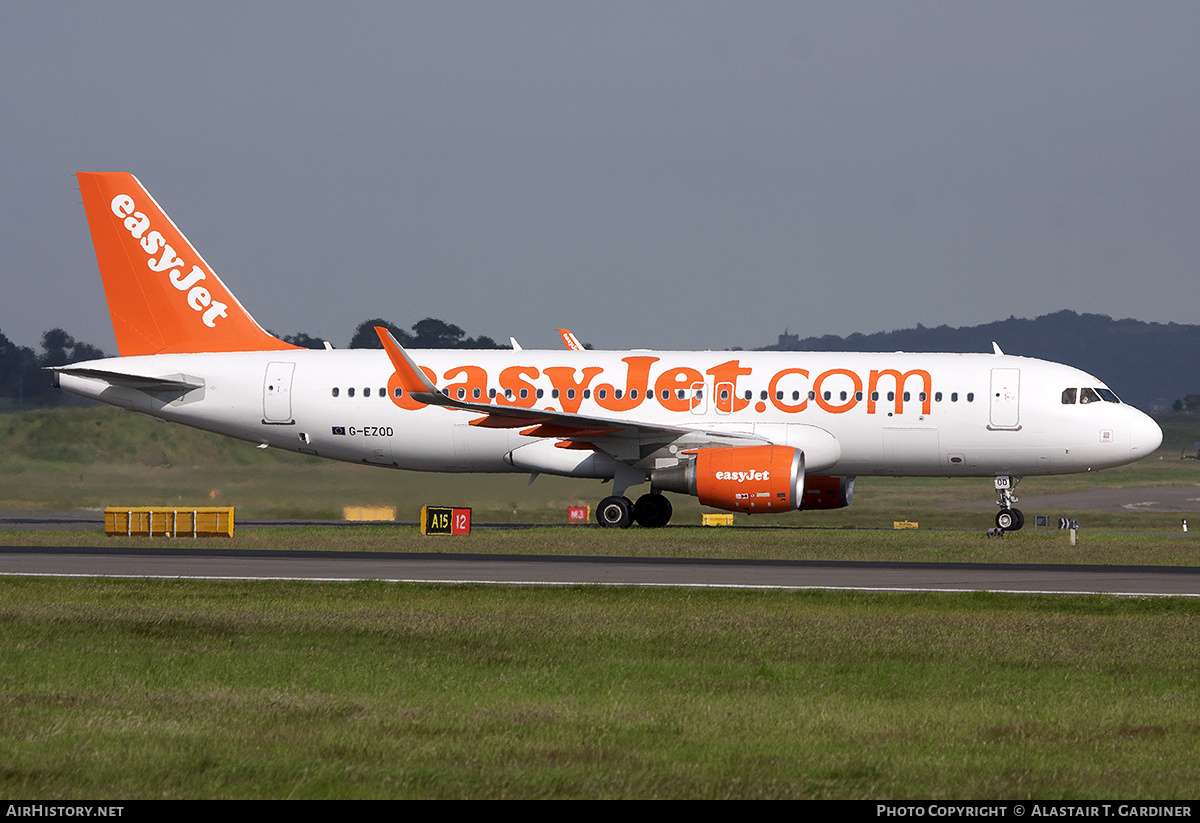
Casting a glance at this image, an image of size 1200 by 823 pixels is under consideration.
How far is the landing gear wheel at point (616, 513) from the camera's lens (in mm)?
34000

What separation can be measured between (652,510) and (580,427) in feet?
12.2

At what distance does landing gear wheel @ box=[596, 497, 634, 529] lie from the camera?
34.0 metres

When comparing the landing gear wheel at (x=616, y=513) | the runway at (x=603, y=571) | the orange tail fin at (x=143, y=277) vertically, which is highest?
the orange tail fin at (x=143, y=277)

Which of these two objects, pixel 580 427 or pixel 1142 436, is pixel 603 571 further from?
pixel 1142 436

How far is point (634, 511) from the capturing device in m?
34.7

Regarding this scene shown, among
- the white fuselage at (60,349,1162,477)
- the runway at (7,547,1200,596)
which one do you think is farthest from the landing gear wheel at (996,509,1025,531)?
the runway at (7,547,1200,596)

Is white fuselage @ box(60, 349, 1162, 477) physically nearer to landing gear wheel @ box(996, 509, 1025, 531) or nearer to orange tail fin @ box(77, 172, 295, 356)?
orange tail fin @ box(77, 172, 295, 356)

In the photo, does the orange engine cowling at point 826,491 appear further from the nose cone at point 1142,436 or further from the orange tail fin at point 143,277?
the orange tail fin at point 143,277

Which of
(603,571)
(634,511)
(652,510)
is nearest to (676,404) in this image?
(652,510)

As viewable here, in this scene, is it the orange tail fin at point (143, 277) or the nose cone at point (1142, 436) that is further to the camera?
the orange tail fin at point (143, 277)

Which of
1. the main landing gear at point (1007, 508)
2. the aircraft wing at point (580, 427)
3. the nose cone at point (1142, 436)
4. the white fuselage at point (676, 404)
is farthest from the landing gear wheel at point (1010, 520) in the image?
the aircraft wing at point (580, 427)

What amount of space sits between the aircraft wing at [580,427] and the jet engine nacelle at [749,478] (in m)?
1.44

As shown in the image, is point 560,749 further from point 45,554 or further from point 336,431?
point 336,431

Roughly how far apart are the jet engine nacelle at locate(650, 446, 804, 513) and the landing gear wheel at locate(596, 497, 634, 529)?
301 centimetres
